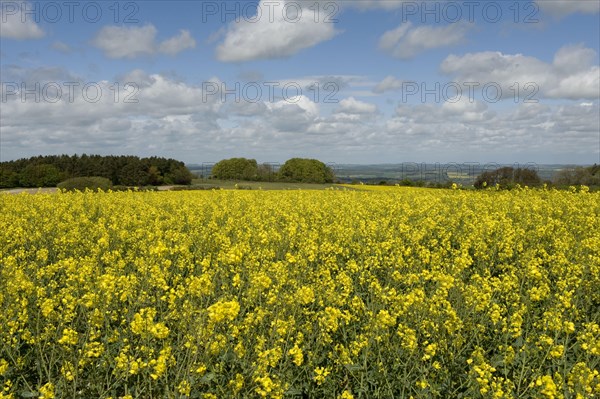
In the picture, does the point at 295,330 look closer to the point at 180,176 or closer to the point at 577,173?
the point at 180,176

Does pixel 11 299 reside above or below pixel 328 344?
above

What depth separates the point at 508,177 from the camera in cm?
2942

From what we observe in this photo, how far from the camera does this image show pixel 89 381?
4.25 meters

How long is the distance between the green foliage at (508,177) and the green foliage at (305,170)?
26.0 m

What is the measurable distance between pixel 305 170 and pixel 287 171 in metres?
3.35

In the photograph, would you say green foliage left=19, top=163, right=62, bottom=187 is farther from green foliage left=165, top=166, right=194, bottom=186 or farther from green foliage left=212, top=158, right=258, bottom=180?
green foliage left=212, top=158, right=258, bottom=180

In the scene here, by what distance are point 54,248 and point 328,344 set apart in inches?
252

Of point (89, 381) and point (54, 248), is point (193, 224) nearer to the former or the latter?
point (54, 248)

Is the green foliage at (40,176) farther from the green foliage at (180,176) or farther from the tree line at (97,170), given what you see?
the green foliage at (180,176)

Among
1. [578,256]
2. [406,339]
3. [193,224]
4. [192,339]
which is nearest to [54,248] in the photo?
[193,224]

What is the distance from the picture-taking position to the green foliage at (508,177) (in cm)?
2758

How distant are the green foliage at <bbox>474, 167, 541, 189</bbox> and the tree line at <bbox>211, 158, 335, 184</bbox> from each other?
2298 centimetres

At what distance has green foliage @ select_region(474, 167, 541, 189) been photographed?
27578 mm

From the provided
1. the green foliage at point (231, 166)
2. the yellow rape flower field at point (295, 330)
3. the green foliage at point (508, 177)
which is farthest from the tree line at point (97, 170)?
the yellow rape flower field at point (295, 330)
